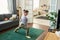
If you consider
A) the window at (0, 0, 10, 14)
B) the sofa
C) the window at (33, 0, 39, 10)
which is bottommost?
the sofa

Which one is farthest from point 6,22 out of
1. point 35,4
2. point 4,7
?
point 35,4

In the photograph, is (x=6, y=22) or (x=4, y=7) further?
(x=4, y=7)

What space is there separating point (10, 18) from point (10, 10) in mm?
1007

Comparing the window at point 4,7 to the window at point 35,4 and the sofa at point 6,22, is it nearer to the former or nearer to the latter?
the sofa at point 6,22

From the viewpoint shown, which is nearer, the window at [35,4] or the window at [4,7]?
the window at [4,7]

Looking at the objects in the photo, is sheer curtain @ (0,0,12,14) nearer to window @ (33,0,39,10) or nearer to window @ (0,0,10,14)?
window @ (0,0,10,14)

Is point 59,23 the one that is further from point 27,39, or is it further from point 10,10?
point 10,10

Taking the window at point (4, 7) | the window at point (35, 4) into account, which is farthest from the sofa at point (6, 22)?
the window at point (35, 4)

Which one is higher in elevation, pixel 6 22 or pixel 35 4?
pixel 35 4

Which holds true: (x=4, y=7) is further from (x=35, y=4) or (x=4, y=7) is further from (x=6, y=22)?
(x=35, y=4)

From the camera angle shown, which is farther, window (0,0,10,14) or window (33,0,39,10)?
window (33,0,39,10)

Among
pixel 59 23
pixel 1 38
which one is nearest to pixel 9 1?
pixel 1 38

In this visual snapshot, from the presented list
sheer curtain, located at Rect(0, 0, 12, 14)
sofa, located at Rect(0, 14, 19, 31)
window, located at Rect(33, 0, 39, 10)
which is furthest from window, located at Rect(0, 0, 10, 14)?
window, located at Rect(33, 0, 39, 10)

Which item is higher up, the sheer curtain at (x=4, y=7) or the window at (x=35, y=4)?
the window at (x=35, y=4)
